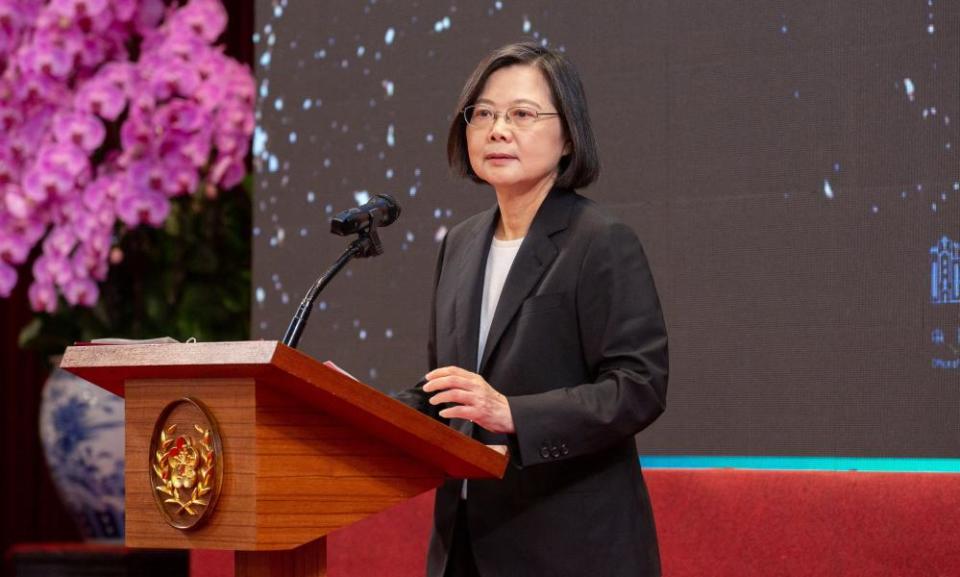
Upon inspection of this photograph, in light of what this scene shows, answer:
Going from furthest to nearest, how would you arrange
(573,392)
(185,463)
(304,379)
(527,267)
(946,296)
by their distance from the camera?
(946,296) → (527,267) → (573,392) → (185,463) → (304,379)

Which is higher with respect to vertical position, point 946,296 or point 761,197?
point 761,197

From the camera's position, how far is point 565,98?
6.48 ft

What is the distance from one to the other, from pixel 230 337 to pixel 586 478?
251cm

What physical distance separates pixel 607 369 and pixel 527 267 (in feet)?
0.65

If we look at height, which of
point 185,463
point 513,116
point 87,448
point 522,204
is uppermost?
point 513,116

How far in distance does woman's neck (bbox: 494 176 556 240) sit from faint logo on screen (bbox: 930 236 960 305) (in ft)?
3.12

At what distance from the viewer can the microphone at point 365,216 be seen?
1.79 metres

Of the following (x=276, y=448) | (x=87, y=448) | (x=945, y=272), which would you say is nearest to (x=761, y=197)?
(x=945, y=272)

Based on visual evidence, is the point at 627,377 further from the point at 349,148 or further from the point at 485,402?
the point at 349,148

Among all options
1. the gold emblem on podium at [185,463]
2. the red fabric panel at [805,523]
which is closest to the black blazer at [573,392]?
the gold emblem on podium at [185,463]

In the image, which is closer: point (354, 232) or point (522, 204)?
point (354, 232)

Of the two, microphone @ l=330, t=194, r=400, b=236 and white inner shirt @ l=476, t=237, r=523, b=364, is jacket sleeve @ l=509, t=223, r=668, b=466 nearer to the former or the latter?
white inner shirt @ l=476, t=237, r=523, b=364

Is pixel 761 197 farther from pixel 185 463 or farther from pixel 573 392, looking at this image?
pixel 185 463

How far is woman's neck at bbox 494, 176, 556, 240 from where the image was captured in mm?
2023
